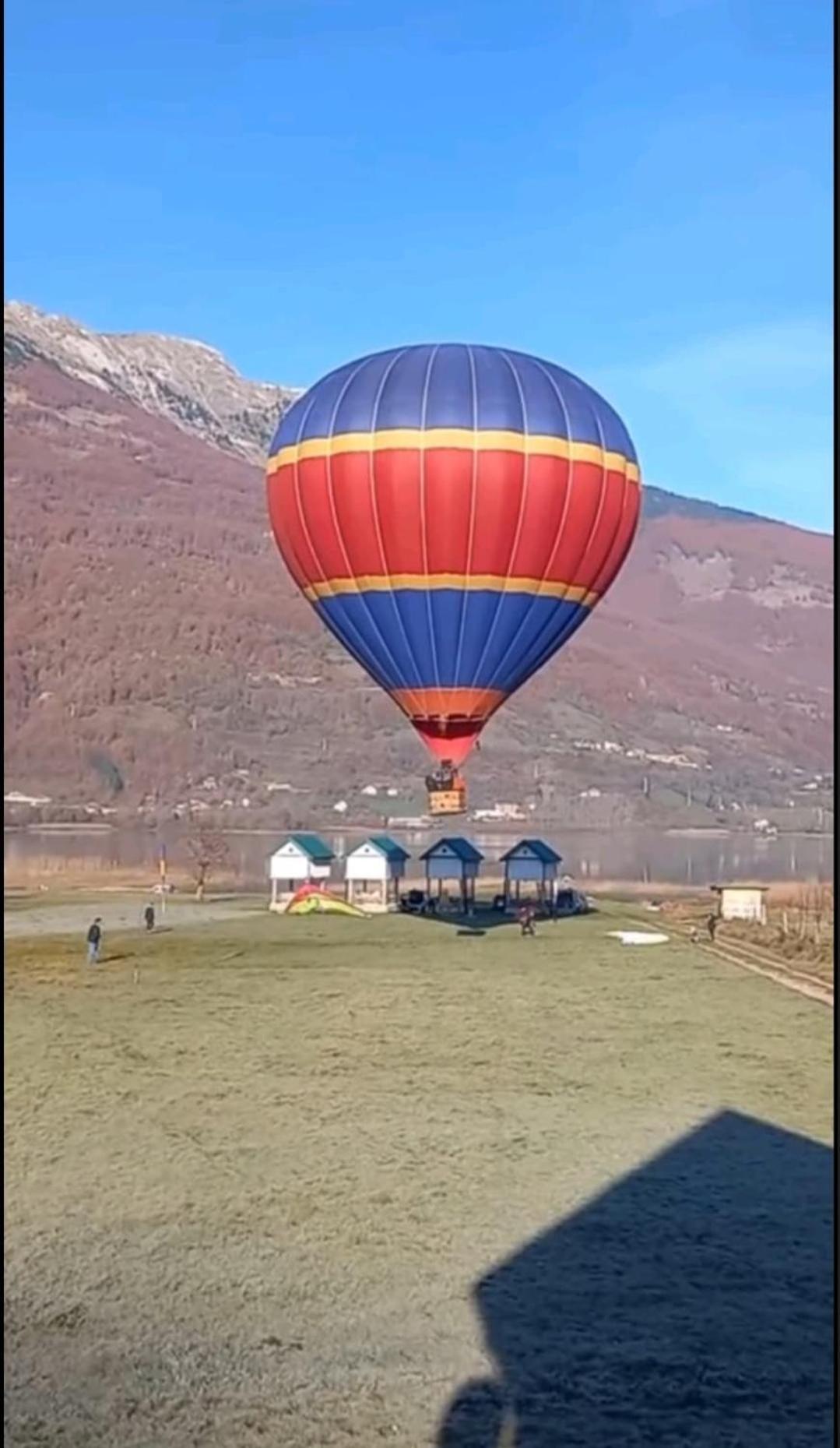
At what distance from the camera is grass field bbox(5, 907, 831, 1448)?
7.24 m

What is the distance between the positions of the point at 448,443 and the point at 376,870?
49.0 feet

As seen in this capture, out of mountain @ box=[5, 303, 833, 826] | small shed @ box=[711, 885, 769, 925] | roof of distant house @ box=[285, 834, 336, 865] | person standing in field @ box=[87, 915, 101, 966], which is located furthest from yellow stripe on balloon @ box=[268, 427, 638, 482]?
mountain @ box=[5, 303, 833, 826]

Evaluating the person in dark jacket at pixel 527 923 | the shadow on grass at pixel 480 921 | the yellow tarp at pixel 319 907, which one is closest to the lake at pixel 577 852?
the yellow tarp at pixel 319 907

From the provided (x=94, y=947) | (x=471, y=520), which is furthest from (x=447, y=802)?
(x=94, y=947)

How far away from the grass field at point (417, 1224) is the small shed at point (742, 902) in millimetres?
14024

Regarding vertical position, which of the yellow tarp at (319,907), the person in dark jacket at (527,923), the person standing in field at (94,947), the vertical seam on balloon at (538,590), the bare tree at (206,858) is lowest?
the bare tree at (206,858)

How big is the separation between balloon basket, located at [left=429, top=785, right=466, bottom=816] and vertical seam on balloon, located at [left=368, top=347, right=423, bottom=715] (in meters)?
1.35

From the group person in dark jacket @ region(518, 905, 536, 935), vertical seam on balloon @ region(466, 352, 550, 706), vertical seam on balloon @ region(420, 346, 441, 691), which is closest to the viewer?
vertical seam on balloon @ region(420, 346, 441, 691)

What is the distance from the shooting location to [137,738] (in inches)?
5207

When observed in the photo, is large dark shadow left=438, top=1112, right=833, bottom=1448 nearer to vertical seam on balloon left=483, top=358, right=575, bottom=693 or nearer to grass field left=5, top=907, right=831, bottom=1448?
grass field left=5, top=907, right=831, bottom=1448

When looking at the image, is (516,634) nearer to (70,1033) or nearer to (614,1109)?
(70,1033)

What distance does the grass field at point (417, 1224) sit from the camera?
23.7 feet

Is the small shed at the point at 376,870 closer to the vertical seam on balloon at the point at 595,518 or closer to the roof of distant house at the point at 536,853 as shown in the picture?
the roof of distant house at the point at 536,853

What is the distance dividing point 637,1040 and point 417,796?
10626 centimetres
